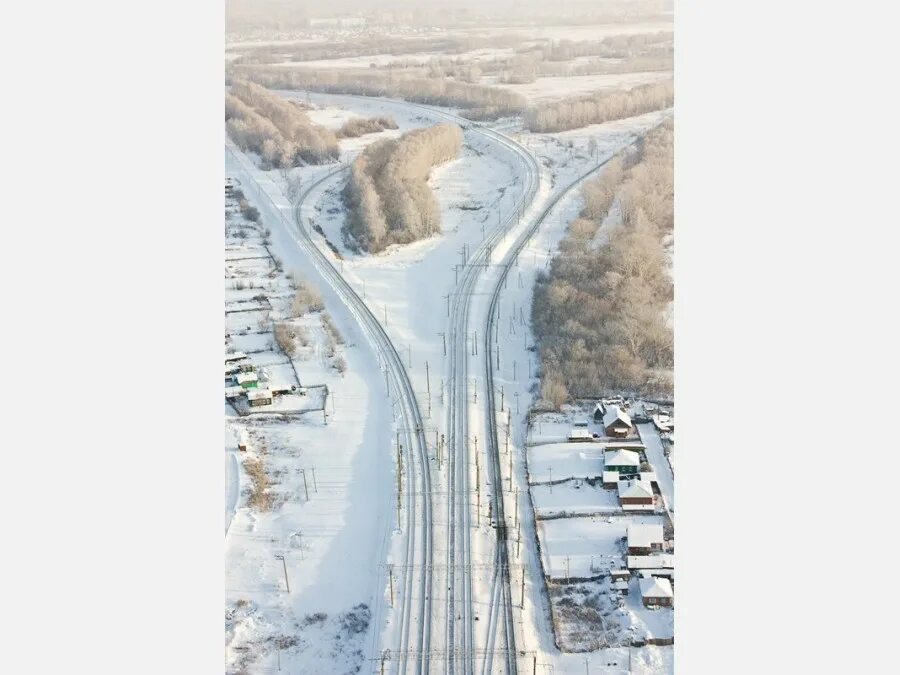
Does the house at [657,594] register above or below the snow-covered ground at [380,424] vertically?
below

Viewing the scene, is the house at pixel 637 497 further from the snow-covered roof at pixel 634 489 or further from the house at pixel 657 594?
the house at pixel 657 594

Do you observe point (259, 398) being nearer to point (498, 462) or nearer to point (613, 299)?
point (498, 462)

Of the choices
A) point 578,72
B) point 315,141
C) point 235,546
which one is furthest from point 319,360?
point 578,72

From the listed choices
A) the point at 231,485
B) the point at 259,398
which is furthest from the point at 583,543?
the point at 259,398

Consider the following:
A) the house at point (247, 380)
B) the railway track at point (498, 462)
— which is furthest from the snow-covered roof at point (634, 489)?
the house at point (247, 380)

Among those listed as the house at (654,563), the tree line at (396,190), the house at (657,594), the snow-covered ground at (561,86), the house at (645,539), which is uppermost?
the snow-covered ground at (561,86)

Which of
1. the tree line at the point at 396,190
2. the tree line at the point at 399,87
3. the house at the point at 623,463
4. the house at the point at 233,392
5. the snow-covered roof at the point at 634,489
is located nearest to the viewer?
the snow-covered roof at the point at 634,489
